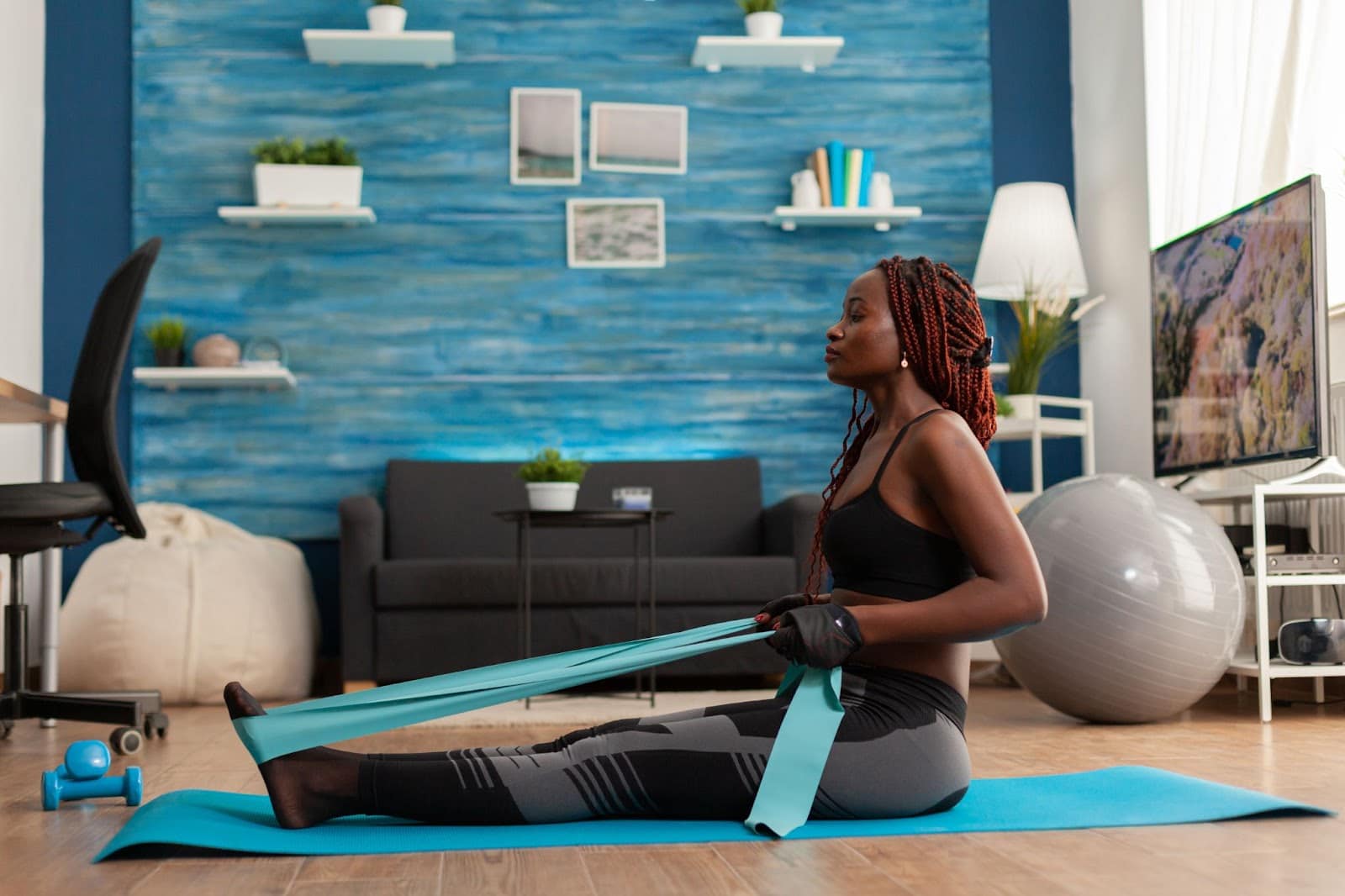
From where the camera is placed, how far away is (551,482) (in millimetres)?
4613

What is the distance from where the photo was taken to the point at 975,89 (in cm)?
599

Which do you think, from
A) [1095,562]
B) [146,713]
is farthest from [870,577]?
[146,713]

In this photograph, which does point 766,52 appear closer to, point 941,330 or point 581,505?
point 581,505

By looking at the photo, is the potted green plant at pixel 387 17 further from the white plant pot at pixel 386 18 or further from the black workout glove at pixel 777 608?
the black workout glove at pixel 777 608


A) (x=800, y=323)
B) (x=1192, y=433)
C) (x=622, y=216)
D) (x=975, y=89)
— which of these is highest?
(x=975, y=89)

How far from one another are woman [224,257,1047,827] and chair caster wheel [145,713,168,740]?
1753 millimetres

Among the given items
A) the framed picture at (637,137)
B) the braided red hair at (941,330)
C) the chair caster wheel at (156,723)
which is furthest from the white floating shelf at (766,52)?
the braided red hair at (941,330)

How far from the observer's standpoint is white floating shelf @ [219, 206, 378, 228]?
17.9 feet

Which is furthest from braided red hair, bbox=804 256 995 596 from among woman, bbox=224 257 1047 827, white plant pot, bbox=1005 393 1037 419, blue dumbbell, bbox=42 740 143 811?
white plant pot, bbox=1005 393 1037 419

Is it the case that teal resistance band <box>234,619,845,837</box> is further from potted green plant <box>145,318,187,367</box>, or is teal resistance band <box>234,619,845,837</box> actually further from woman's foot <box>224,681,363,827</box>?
potted green plant <box>145,318,187,367</box>

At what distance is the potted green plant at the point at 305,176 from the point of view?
18.0 ft

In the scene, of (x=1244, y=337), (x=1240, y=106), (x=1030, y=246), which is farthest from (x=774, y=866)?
(x=1030, y=246)

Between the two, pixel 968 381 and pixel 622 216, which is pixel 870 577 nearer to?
pixel 968 381

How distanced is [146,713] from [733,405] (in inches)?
111
